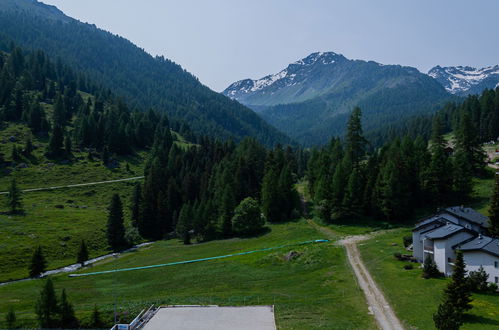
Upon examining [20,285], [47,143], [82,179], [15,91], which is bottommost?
[20,285]

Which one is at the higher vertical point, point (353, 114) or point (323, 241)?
point (353, 114)

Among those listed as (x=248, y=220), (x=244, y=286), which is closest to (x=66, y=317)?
(x=244, y=286)

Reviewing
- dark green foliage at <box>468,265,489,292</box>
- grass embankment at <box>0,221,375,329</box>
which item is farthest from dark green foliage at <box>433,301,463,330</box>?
dark green foliage at <box>468,265,489,292</box>

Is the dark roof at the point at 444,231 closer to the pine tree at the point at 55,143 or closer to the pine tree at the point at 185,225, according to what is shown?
the pine tree at the point at 185,225

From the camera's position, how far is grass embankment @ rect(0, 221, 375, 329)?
40.7m

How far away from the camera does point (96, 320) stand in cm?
4388

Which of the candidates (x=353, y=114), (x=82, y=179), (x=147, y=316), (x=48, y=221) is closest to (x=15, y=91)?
(x=82, y=179)

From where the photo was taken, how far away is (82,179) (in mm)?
137750

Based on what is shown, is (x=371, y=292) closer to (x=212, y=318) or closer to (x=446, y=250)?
(x=446, y=250)

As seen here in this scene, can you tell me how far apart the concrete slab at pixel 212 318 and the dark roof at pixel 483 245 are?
2598 cm

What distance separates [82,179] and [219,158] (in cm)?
5199

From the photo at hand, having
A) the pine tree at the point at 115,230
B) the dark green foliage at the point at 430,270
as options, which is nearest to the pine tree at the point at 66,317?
the dark green foliage at the point at 430,270

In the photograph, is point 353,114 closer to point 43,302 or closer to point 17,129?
point 43,302

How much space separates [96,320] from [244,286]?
65.3 feet
